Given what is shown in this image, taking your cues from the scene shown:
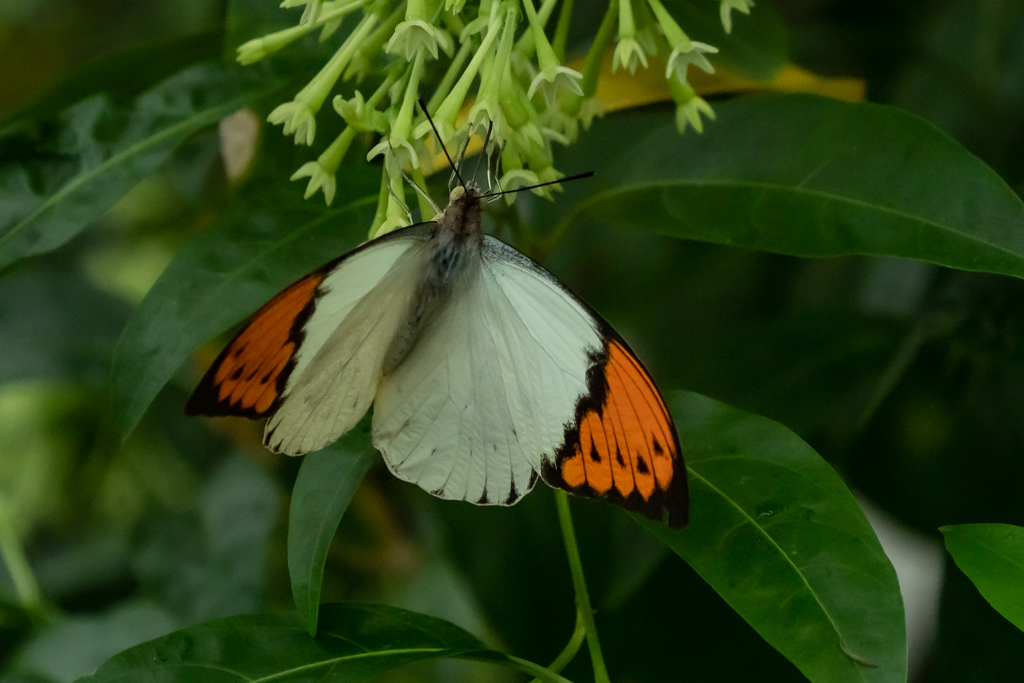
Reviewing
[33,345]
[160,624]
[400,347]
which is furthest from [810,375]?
[33,345]

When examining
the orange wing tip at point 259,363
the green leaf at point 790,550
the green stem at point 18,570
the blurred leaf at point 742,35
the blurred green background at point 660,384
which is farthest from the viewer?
the green stem at point 18,570

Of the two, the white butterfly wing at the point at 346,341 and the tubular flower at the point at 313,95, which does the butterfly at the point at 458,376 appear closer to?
the white butterfly wing at the point at 346,341

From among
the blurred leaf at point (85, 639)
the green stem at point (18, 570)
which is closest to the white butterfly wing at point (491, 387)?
the blurred leaf at point (85, 639)

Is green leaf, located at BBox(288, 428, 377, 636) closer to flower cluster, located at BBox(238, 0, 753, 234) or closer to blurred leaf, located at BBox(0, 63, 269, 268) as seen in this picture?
flower cluster, located at BBox(238, 0, 753, 234)

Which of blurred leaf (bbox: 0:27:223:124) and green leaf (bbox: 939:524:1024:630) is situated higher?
blurred leaf (bbox: 0:27:223:124)

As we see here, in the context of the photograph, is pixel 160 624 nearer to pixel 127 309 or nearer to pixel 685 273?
pixel 127 309

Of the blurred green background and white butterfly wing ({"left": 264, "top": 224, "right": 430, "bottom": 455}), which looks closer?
white butterfly wing ({"left": 264, "top": 224, "right": 430, "bottom": 455})

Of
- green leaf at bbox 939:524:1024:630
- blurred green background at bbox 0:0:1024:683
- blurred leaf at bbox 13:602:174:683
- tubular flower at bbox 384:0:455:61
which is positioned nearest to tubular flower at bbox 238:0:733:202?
tubular flower at bbox 384:0:455:61
